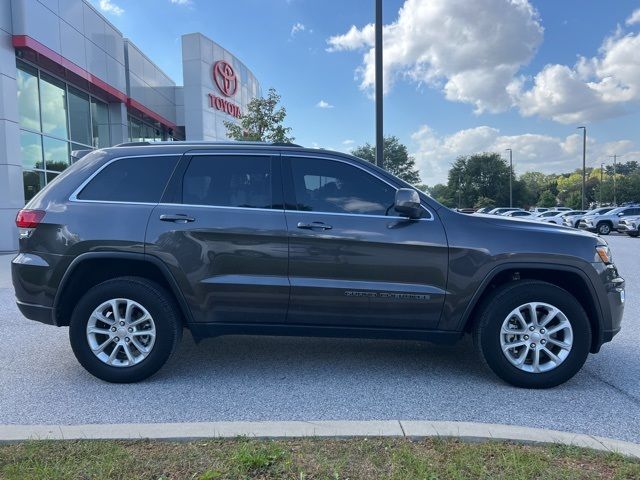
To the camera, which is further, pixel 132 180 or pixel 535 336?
pixel 132 180

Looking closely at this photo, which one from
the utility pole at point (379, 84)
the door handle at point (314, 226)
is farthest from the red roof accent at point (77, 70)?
the door handle at point (314, 226)

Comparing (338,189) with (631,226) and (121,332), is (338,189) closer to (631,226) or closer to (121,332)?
(121,332)

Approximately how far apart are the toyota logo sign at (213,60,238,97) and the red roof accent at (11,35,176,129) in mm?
4015

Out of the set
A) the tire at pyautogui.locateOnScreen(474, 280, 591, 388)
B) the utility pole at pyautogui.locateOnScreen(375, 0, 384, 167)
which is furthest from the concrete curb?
the utility pole at pyautogui.locateOnScreen(375, 0, 384, 167)

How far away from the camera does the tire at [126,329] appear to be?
3.82 m

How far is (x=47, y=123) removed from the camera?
15.8 meters

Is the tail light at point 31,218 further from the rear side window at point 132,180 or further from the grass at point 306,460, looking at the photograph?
the grass at point 306,460

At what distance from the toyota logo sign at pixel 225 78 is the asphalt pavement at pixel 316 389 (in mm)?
23023

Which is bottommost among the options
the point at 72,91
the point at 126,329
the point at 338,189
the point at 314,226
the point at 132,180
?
the point at 126,329

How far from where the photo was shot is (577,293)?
3.99 m

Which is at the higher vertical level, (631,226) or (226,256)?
(226,256)

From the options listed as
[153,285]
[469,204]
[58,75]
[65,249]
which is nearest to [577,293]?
[153,285]

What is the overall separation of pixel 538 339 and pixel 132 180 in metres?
3.58

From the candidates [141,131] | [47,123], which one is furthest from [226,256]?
[141,131]
